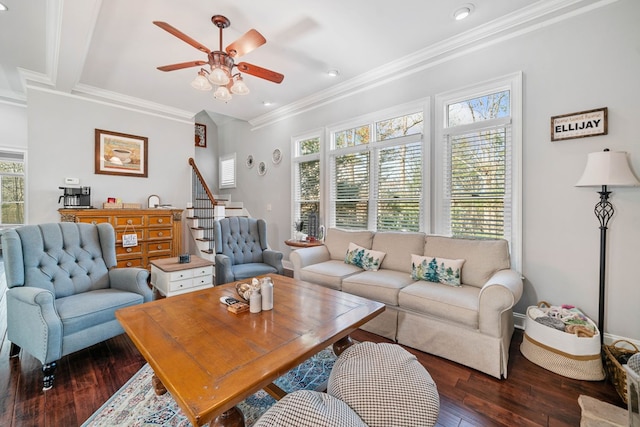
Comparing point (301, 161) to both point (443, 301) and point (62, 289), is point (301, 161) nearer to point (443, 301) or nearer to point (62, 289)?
point (443, 301)

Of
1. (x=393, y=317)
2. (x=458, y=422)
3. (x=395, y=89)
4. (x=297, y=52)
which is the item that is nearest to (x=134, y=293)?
(x=393, y=317)

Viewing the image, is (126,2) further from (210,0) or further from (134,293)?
(134,293)

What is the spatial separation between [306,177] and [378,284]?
271cm

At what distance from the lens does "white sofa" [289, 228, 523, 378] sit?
200 cm

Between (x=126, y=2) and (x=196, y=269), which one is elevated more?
(x=126, y=2)

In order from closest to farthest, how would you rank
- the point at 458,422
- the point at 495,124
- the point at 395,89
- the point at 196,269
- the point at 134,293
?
1. the point at 458,422
2. the point at 134,293
3. the point at 495,124
4. the point at 196,269
5. the point at 395,89

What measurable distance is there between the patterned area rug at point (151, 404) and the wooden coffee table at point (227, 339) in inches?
8.0

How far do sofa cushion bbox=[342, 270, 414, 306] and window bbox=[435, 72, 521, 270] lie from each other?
0.90 m

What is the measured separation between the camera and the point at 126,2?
8.19 ft

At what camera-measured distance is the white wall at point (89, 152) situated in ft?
13.1

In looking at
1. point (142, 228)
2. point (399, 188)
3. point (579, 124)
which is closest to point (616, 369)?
point (579, 124)

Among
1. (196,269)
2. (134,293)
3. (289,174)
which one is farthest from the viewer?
(289,174)

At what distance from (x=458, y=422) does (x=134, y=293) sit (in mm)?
2620

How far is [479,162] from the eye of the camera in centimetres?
296
